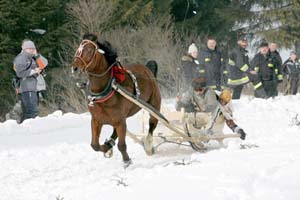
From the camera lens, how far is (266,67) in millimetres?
16500

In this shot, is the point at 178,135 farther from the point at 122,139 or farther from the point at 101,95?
the point at 101,95

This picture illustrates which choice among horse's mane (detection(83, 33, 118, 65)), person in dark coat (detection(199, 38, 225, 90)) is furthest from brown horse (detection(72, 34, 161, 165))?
person in dark coat (detection(199, 38, 225, 90))

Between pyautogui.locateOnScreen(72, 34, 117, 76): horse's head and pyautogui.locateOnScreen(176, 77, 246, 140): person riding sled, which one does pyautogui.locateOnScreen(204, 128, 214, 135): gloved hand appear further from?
pyautogui.locateOnScreen(72, 34, 117, 76): horse's head

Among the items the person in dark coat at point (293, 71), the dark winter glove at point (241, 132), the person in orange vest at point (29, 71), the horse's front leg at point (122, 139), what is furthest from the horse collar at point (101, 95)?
the person in dark coat at point (293, 71)

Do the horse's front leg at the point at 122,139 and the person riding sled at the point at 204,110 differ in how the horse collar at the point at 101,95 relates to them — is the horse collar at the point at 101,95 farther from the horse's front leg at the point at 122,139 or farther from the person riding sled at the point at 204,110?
the person riding sled at the point at 204,110

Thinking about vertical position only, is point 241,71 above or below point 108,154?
above

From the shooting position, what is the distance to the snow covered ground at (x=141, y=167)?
19.8ft

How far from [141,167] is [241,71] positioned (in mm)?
8560

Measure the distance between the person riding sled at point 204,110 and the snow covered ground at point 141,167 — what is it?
47 cm

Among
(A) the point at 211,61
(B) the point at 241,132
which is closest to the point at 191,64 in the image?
(A) the point at 211,61

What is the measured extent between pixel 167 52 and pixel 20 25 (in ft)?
16.0

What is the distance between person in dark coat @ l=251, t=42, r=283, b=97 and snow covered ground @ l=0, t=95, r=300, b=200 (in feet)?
9.51

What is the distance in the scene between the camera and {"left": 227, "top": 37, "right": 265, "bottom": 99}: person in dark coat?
54.6 feet

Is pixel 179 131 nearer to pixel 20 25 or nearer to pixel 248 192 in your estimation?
pixel 248 192
